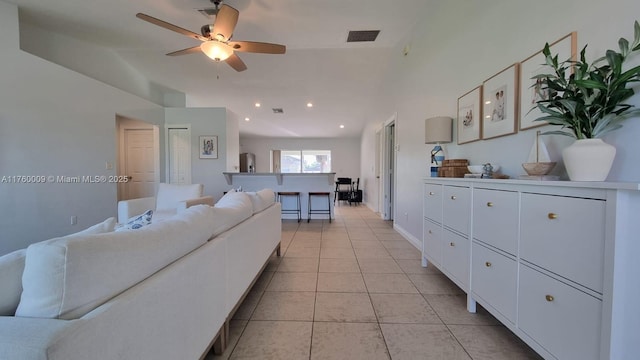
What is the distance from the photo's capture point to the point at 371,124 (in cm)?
705

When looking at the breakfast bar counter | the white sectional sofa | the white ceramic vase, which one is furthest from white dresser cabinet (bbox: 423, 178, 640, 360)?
the breakfast bar counter

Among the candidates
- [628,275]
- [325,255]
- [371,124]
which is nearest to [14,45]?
[325,255]

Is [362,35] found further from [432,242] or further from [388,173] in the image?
[432,242]

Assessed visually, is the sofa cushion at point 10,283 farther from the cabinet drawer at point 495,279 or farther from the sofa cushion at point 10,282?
the cabinet drawer at point 495,279

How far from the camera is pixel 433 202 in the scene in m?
2.44

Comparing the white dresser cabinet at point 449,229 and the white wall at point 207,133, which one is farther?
the white wall at point 207,133

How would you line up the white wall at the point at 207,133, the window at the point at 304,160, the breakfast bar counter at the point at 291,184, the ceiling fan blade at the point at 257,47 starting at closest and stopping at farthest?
the ceiling fan blade at the point at 257,47, the breakfast bar counter at the point at 291,184, the white wall at the point at 207,133, the window at the point at 304,160

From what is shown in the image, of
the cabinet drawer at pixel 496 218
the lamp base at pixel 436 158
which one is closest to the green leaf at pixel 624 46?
the cabinet drawer at pixel 496 218

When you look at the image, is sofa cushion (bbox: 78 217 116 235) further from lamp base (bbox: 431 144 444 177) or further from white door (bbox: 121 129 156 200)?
white door (bbox: 121 129 156 200)

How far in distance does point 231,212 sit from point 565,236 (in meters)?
1.85

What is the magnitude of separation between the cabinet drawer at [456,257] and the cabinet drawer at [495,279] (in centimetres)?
8

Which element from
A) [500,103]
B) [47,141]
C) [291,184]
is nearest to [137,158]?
[47,141]

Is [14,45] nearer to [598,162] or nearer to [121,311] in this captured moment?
[121,311]

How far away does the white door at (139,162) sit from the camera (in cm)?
583
